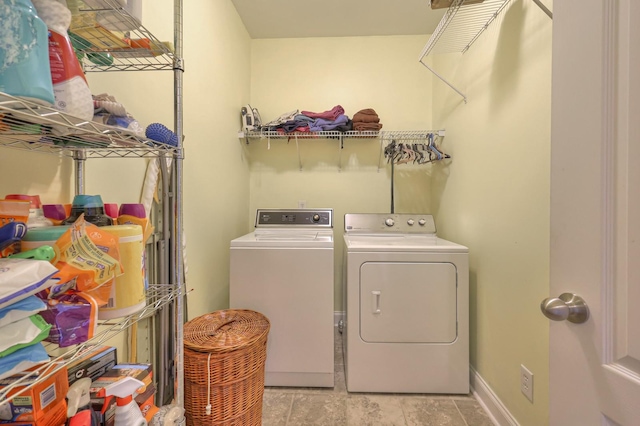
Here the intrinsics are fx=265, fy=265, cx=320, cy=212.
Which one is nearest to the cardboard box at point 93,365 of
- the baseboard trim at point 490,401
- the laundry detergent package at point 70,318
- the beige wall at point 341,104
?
the laundry detergent package at point 70,318

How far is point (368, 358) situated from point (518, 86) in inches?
65.4

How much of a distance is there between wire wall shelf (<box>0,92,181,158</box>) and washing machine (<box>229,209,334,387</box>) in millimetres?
926

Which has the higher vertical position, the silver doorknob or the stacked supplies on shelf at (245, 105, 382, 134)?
the stacked supplies on shelf at (245, 105, 382, 134)

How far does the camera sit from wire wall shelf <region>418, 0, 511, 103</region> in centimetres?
136

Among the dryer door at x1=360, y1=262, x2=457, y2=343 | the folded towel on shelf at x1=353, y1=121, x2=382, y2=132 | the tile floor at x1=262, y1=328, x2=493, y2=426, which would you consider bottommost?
the tile floor at x1=262, y1=328, x2=493, y2=426

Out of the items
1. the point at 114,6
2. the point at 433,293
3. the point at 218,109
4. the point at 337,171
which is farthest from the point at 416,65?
the point at 114,6

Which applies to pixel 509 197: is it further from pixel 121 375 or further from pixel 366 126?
pixel 121 375

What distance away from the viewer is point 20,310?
0.41m

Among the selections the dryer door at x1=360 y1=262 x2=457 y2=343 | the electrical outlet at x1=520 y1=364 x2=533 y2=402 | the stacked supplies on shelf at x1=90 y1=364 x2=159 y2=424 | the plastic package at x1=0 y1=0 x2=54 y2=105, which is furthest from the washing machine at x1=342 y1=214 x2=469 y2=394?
the plastic package at x1=0 y1=0 x2=54 y2=105

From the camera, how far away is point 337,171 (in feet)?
8.59

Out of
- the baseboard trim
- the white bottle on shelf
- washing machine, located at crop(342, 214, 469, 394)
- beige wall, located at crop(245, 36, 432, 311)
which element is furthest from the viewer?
beige wall, located at crop(245, 36, 432, 311)

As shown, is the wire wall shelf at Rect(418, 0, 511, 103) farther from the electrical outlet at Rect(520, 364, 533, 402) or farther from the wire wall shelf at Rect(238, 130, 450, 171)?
the electrical outlet at Rect(520, 364, 533, 402)

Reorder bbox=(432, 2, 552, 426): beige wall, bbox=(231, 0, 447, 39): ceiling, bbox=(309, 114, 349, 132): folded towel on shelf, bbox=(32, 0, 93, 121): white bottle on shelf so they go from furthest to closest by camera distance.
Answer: bbox=(309, 114, 349, 132): folded towel on shelf → bbox=(231, 0, 447, 39): ceiling → bbox=(432, 2, 552, 426): beige wall → bbox=(32, 0, 93, 121): white bottle on shelf

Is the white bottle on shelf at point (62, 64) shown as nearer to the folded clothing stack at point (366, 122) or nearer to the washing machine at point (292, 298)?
the washing machine at point (292, 298)
